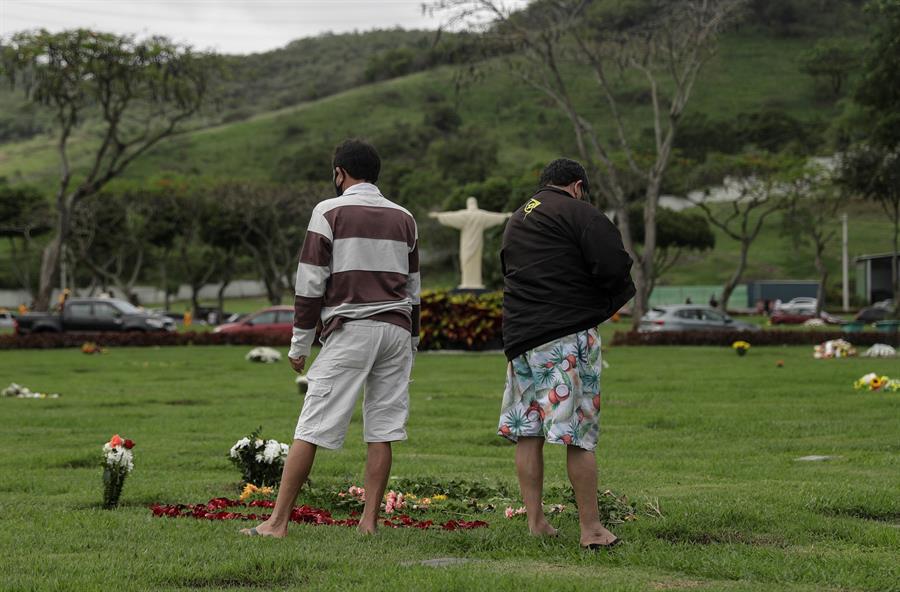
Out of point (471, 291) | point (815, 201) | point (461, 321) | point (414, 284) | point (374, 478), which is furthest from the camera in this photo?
point (815, 201)

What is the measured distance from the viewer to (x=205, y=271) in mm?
73062

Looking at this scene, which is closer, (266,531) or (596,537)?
(596,537)

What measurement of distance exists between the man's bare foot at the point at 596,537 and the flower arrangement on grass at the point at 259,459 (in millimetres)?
2715

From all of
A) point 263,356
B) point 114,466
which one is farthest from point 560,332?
point 263,356

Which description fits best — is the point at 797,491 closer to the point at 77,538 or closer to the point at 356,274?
the point at 356,274

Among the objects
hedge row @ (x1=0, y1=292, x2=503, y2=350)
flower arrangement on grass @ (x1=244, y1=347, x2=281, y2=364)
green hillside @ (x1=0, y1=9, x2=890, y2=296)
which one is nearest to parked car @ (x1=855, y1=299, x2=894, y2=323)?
green hillside @ (x1=0, y1=9, x2=890, y2=296)

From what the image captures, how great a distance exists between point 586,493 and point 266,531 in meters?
1.59

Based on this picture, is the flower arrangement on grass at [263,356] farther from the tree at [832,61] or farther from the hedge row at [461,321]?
the tree at [832,61]

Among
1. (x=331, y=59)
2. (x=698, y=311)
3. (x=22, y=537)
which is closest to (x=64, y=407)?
(x=22, y=537)

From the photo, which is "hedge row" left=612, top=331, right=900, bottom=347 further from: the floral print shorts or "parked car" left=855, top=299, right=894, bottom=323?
the floral print shorts

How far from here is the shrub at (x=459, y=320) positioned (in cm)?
2805

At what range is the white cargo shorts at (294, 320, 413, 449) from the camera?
6.05 metres

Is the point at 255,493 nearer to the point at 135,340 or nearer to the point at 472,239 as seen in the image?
the point at 472,239

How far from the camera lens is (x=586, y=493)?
Result: 5883 mm
